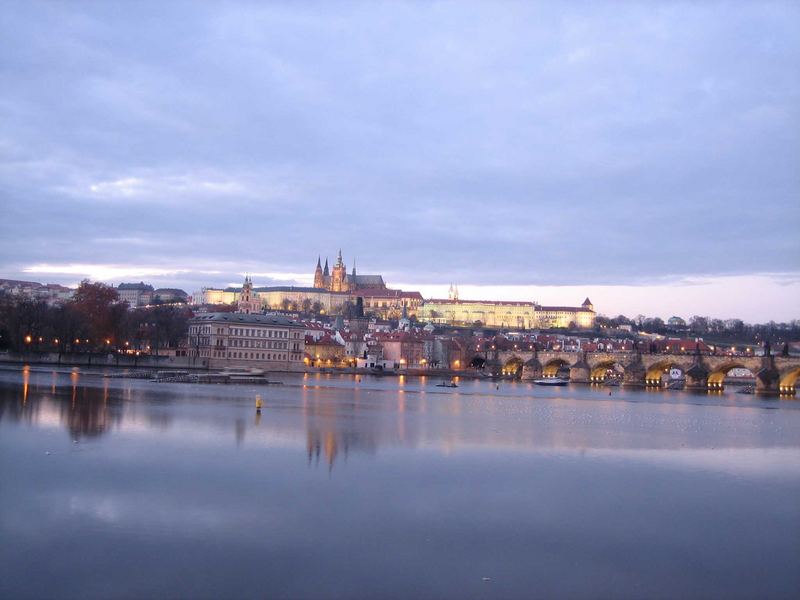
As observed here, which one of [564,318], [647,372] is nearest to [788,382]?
[647,372]

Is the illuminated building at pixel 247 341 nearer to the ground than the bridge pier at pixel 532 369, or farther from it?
farther from it

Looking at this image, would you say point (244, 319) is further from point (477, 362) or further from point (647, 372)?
point (647, 372)

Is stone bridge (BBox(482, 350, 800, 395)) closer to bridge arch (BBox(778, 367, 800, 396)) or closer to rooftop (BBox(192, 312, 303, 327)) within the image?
bridge arch (BBox(778, 367, 800, 396))

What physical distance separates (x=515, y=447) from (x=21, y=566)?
43.5ft

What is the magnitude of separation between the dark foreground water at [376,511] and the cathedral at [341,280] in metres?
160

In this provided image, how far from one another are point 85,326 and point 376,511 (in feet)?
174

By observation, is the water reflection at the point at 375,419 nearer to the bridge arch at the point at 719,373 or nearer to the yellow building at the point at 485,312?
the bridge arch at the point at 719,373

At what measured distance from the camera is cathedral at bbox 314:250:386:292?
183 metres

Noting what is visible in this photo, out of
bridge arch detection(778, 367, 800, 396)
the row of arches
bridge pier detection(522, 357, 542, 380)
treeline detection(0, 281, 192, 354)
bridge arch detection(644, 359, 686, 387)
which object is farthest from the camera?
bridge pier detection(522, 357, 542, 380)

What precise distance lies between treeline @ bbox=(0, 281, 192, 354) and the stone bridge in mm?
32163

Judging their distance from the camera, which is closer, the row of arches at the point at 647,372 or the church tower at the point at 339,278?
the row of arches at the point at 647,372

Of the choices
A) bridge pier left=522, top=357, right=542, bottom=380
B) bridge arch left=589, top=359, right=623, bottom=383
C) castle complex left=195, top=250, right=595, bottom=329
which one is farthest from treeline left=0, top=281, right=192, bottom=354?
castle complex left=195, top=250, right=595, bottom=329

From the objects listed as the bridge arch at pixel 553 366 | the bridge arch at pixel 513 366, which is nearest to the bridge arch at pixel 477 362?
the bridge arch at pixel 513 366

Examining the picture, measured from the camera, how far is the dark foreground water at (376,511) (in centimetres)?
908
